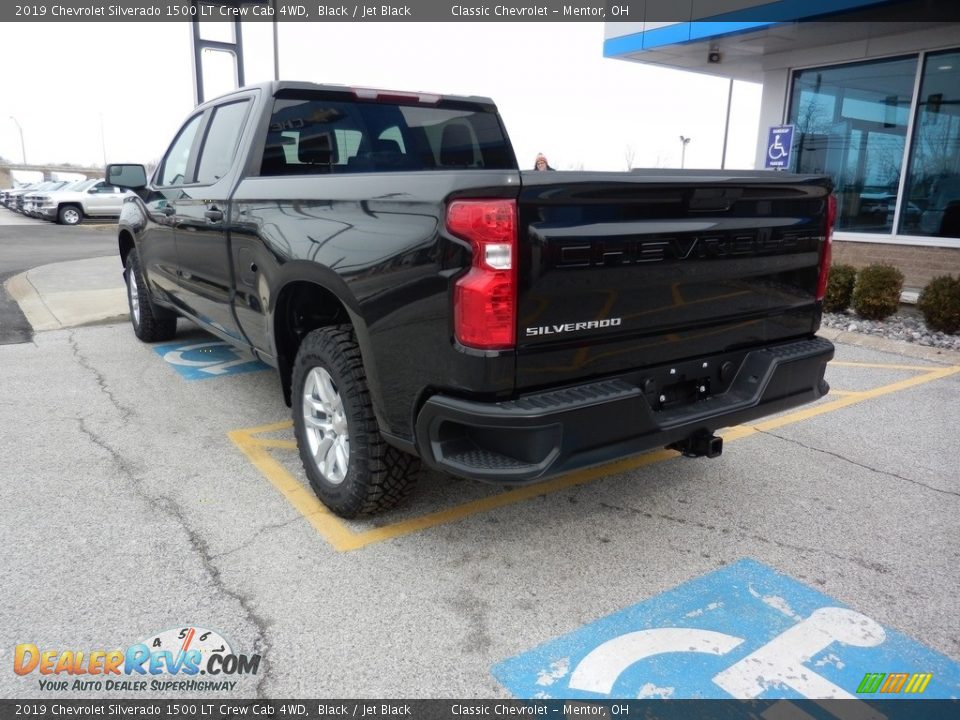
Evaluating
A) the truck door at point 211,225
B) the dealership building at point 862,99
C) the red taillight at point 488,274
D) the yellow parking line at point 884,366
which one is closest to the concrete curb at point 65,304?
the truck door at point 211,225

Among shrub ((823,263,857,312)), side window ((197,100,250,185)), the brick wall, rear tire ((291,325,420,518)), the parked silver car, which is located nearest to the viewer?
rear tire ((291,325,420,518))

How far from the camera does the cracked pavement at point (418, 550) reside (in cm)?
244

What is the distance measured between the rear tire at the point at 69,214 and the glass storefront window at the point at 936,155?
87.8ft

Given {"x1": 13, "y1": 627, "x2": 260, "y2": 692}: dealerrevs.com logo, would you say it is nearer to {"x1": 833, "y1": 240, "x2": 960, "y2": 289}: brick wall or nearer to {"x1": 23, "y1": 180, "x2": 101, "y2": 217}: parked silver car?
{"x1": 833, "y1": 240, "x2": 960, "y2": 289}: brick wall

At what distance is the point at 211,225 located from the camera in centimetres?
414

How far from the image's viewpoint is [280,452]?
4105mm

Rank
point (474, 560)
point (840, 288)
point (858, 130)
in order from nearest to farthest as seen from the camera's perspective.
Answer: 1. point (474, 560)
2. point (840, 288)
3. point (858, 130)

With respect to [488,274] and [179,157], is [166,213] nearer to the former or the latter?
[179,157]

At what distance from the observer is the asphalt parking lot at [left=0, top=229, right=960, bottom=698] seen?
2.35m

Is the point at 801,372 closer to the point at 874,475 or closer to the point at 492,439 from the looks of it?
the point at 874,475

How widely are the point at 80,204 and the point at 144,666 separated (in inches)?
1116

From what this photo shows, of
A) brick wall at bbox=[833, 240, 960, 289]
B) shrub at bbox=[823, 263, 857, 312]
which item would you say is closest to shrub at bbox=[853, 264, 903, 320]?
shrub at bbox=[823, 263, 857, 312]

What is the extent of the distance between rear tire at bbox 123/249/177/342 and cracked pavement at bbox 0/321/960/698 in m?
1.83

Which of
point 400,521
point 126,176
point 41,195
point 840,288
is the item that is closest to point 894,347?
point 840,288
